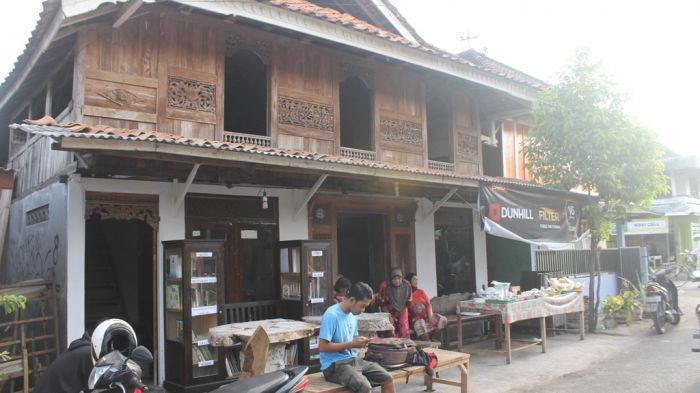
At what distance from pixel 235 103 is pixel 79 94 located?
6.66 meters

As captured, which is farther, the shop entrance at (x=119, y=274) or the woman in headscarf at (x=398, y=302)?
the shop entrance at (x=119, y=274)

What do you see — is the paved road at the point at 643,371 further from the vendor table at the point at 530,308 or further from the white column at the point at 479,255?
the white column at the point at 479,255

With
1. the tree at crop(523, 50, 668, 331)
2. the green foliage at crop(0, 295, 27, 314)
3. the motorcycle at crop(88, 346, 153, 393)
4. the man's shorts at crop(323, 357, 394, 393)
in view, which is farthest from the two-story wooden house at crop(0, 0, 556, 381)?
the motorcycle at crop(88, 346, 153, 393)

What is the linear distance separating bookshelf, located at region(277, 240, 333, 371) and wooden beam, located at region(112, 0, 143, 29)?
404 centimetres

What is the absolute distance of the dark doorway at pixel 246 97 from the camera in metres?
12.0

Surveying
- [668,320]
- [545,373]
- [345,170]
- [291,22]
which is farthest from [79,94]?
[668,320]

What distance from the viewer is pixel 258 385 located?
423 centimetres

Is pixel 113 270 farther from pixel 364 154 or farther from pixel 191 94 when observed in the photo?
pixel 364 154

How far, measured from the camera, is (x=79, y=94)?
7160 millimetres

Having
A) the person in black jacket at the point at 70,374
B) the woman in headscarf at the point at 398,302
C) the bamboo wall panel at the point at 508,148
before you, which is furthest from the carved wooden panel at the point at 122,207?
the bamboo wall panel at the point at 508,148

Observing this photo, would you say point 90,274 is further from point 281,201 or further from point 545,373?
point 545,373

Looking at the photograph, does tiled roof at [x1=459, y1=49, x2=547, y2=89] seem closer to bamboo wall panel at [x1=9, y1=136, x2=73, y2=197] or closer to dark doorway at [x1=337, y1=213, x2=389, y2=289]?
dark doorway at [x1=337, y1=213, x2=389, y2=289]

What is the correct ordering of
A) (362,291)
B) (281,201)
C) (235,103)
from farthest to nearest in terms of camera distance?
(235,103), (281,201), (362,291)

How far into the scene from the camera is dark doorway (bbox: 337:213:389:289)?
36.6ft
